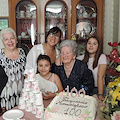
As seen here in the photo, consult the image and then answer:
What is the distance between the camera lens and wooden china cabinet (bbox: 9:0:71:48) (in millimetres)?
2898

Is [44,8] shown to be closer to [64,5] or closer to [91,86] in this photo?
[64,5]

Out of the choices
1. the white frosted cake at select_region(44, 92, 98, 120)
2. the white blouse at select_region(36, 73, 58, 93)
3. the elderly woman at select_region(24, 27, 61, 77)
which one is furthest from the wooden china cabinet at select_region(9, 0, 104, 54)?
the white frosted cake at select_region(44, 92, 98, 120)

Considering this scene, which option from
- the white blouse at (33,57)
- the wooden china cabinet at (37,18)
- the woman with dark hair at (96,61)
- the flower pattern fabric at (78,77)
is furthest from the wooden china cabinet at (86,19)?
the flower pattern fabric at (78,77)

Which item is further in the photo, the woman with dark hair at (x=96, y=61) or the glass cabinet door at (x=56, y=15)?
the glass cabinet door at (x=56, y=15)

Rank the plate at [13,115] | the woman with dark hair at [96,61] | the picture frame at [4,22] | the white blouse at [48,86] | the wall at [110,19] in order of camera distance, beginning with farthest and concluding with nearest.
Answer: the picture frame at [4,22]
the wall at [110,19]
the woman with dark hair at [96,61]
the white blouse at [48,86]
the plate at [13,115]

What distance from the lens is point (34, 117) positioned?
3.89 feet

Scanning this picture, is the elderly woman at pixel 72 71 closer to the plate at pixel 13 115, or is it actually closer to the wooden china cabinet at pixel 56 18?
the plate at pixel 13 115

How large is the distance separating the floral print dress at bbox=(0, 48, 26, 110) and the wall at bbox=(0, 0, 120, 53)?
1.52 m

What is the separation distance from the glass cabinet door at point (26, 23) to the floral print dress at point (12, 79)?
1.10 m

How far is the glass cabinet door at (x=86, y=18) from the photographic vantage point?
290cm

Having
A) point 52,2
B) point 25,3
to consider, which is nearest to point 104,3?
point 52,2

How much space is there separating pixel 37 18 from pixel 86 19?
34.9 inches

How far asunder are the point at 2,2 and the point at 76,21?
Answer: 4.65 ft

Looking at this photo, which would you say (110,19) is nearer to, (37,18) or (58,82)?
(37,18)
